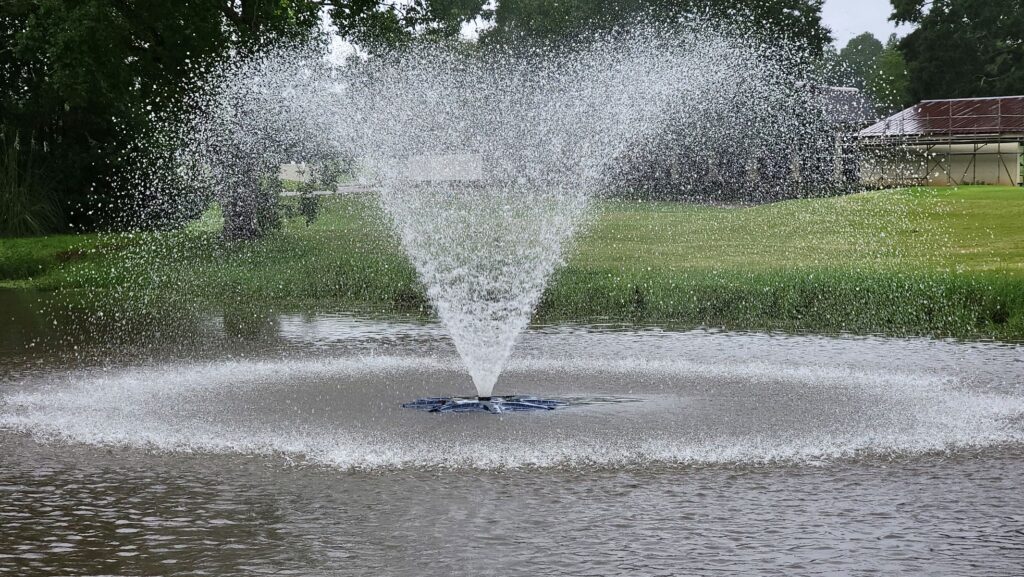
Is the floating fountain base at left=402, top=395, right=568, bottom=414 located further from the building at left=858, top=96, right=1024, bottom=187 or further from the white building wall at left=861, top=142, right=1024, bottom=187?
the white building wall at left=861, top=142, right=1024, bottom=187

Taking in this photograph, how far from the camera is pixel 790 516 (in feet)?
27.2

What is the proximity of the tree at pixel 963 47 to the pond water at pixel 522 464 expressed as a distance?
67.8 m

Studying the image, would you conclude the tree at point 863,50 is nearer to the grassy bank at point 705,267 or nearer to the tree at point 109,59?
the grassy bank at point 705,267

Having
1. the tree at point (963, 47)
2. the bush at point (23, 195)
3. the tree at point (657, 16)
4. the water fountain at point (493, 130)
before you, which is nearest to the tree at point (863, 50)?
the tree at point (963, 47)

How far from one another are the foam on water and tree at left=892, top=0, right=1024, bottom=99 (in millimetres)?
70261

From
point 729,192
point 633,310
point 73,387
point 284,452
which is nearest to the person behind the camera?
point 284,452

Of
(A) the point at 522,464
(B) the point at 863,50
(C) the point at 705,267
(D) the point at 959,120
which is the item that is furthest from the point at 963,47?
(B) the point at 863,50

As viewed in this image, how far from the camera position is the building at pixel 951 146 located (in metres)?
54.0

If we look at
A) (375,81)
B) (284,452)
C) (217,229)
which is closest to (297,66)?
(375,81)

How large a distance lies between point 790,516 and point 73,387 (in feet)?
28.3

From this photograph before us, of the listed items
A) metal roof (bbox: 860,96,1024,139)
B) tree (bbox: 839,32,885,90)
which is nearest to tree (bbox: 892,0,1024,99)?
metal roof (bbox: 860,96,1024,139)

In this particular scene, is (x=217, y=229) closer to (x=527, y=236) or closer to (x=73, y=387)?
(x=527, y=236)

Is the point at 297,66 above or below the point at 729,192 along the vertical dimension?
above

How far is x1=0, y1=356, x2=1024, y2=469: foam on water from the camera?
1030 cm
